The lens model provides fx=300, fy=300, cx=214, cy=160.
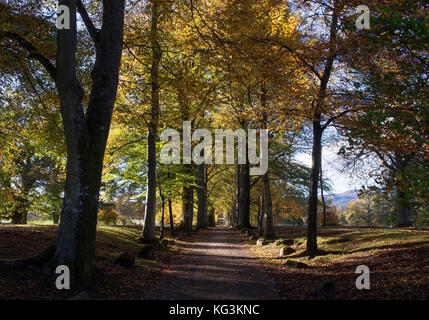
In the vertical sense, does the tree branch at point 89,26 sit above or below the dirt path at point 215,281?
above

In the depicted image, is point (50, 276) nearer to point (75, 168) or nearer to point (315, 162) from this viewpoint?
point (75, 168)

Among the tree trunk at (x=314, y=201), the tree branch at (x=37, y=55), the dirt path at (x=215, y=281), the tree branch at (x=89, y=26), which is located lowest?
the dirt path at (x=215, y=281)

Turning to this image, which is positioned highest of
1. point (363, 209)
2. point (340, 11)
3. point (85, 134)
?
point (340, 11)

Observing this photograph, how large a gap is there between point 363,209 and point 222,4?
230ft

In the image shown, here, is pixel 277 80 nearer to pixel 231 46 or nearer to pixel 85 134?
pixel 231 46

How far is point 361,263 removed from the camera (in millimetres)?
8250

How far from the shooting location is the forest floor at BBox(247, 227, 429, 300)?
567cm

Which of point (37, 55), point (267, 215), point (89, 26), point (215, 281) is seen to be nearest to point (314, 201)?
point (215, 281)

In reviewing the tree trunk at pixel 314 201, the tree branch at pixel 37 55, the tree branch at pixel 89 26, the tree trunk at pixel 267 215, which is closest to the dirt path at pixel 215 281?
the tree trunk at pixel 314 201

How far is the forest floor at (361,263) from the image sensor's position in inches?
223

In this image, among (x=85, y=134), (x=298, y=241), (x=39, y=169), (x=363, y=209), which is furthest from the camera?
(x=363, y=209)

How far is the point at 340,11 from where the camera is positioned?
8.88m

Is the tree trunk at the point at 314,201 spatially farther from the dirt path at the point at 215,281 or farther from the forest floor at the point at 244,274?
the dirt path at the point at 215,281
